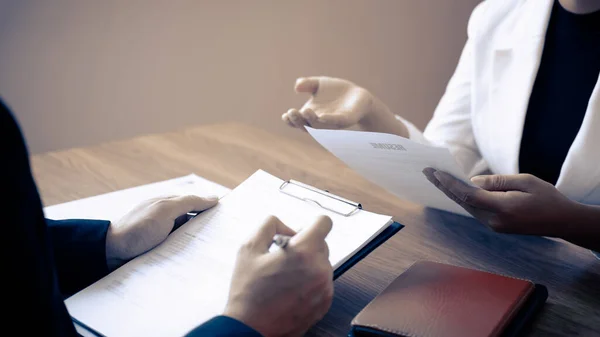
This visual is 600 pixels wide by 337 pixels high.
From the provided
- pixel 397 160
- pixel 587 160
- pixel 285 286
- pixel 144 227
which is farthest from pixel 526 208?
pixel 144 227

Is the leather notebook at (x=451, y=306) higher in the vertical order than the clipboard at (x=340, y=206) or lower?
lower

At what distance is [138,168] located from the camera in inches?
49.0

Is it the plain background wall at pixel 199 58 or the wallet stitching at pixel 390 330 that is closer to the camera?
the wallet stitching at pixel 390 330

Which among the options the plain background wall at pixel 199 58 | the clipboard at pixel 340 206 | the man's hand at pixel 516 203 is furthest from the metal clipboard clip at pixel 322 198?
the plain background wall at pixel 199 58

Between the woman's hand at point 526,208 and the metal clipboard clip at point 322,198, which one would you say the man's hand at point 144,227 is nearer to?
the metal clipboard clip at point 322,198

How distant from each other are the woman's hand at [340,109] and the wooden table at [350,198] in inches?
5.1

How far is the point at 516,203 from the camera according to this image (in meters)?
0.86

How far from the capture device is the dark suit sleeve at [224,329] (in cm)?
58

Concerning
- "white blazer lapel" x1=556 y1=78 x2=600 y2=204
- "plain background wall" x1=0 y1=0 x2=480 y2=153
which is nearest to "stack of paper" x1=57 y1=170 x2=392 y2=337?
"white blazer lapel" x1=556 y1=78 x2=600 y2=204

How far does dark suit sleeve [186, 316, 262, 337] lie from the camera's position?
58 cm

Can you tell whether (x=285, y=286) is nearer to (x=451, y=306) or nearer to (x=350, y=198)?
(x=451, y=306)

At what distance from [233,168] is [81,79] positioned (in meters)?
1.22

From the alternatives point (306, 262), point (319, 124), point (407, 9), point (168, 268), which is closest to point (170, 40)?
point (407, 9)

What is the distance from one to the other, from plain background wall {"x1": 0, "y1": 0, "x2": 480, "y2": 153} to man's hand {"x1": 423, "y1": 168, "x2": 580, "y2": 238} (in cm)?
171
